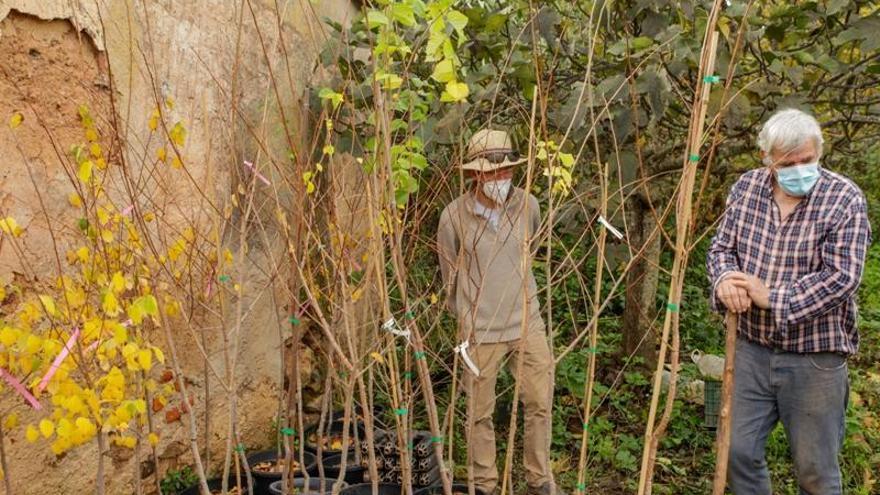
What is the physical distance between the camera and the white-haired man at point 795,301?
10.2 feet

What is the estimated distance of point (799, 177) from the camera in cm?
315

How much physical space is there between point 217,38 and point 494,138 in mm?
1365

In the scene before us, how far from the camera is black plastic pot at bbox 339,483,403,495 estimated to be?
157 inches

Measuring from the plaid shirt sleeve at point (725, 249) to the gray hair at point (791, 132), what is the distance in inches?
10.5

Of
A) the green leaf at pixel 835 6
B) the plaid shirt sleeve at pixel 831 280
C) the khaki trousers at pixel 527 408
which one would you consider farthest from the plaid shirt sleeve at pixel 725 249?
the khaki trousers at pixel 527 408

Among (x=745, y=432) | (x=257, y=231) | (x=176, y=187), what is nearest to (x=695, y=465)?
(x=745, y=432)

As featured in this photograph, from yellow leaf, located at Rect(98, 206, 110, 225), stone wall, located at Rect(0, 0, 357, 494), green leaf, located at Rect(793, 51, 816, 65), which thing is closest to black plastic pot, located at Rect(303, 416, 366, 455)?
stone wall, located at Rect(0, 0, 357, 494)

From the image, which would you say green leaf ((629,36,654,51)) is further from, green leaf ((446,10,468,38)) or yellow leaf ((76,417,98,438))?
yellow leaf ((76,417,98,438))

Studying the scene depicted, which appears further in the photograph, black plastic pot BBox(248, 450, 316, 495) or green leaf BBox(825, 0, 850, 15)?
black plastic pot BBox(248, 450, 316, 495)

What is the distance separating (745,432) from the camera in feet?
10.8

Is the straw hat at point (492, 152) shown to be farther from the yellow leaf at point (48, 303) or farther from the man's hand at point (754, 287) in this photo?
the yellow leaf at point (48, 303)

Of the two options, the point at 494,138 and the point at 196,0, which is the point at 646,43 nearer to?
the point at 494,138

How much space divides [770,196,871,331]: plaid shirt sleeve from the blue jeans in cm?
19

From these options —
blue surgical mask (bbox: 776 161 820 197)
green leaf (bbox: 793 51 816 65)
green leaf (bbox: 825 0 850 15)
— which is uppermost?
green leaf (bbox: 825 0 850 15)
